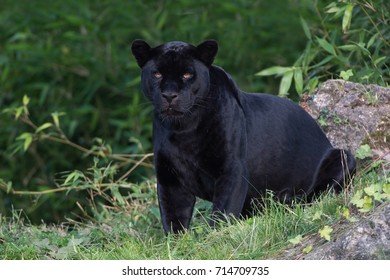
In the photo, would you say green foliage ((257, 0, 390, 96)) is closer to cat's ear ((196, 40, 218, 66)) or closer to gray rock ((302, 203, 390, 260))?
cat's ear ((196, 40, 218, 66))

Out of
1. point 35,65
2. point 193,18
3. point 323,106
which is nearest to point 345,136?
point 323,106

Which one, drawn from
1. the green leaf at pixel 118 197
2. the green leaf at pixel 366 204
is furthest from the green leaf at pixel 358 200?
the green leaf at pixel 118 197

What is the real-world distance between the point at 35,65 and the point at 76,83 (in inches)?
19.0

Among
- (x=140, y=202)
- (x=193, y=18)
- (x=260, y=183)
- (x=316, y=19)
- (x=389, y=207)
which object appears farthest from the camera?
(x=193, y=18)

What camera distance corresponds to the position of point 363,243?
457cm

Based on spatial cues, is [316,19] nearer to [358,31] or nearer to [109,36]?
[358,31]

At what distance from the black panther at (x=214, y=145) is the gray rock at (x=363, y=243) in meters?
0.80

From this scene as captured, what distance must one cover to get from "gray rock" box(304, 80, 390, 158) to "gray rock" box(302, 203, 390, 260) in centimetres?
142

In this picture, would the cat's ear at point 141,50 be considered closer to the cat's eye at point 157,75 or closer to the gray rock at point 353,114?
the cat's eye at point 157,75

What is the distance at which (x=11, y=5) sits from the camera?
10.6 metres

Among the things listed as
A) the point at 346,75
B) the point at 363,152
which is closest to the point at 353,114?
the point at 346,75

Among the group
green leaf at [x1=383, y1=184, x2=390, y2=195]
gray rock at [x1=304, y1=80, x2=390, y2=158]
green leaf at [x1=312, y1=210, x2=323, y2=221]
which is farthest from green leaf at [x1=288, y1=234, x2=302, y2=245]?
gray rock at [x1=304, y1=80, x2=390, y2=158]

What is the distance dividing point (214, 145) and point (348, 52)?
2388 millimetres

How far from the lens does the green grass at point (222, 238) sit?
15.9ft
